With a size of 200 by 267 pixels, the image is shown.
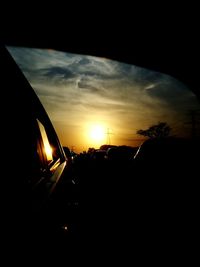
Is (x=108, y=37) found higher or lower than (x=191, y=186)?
higher

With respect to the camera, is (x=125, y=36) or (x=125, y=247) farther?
(x=125, y=36)

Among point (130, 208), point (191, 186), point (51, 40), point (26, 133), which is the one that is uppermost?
point (51, 40)

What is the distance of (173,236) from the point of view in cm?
387

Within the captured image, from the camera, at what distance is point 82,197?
7.20m

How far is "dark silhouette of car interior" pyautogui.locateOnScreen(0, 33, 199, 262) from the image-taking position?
143 cm

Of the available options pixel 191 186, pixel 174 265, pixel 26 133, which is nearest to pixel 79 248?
pixel 174 265

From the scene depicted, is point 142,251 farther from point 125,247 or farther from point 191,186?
point 191,186

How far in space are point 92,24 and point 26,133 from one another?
10.7ft

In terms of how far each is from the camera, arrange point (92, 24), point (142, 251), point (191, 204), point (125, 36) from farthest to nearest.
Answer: point (191, 204) < point (125, 36) < point (92, 24) < point (142, 251)

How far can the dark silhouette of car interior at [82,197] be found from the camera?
4.68 feet

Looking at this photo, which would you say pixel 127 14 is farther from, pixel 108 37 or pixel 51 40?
pixel 51 40

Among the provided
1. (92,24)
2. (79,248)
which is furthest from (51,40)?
(79,248)

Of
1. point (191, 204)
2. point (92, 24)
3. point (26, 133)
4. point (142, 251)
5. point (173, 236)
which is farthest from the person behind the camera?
point (191, 204)

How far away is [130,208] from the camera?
5.78 metres
